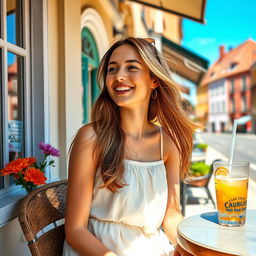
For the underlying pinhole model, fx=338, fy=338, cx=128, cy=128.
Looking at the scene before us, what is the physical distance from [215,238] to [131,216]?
17.1 inches

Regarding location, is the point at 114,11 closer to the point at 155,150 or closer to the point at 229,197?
the point at 155,150

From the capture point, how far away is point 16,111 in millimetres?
2428

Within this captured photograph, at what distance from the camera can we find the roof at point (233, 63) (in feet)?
157

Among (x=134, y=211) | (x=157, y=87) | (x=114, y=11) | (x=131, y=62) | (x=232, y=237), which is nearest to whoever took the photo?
(x=232, y=237)

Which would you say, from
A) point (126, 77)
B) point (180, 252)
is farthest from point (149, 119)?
point (180, 252)

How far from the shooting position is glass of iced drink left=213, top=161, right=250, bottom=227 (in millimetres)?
1306

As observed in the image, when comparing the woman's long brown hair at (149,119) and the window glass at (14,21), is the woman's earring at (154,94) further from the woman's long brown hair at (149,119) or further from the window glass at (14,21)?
the window glass at (14,21)

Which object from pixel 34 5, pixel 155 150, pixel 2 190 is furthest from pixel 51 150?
pixel 34 5

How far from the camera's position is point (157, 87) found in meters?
→ 1.93

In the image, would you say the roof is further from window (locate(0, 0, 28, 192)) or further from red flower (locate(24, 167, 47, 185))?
red flower (locate(24, 167, 47, 185))

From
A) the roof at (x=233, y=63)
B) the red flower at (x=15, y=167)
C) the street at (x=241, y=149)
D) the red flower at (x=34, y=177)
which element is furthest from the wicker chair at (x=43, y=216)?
the roof at (x=233, y=63)

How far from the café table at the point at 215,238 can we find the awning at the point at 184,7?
3.39 meters

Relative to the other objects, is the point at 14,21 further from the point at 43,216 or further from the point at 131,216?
the point at 131,216

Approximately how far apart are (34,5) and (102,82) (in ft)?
3.35
